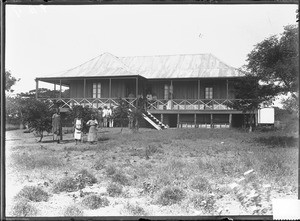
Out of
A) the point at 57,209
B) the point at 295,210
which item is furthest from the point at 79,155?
the point at 295,210

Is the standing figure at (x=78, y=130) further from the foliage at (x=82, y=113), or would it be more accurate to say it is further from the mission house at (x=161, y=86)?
the mission house at (x=161, y=86)

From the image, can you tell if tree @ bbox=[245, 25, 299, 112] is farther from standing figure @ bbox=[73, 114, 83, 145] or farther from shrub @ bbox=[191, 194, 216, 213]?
standing figure @ bbox=[73, 114, 83, 145]

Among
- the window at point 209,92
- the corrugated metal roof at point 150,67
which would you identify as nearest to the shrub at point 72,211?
the corrugated metal roof at point 150,67

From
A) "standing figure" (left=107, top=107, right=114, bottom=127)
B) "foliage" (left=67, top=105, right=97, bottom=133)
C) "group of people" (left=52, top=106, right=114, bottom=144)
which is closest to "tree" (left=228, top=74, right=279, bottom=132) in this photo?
"standing figure" (left=107, top=107, right=114, bottom=127)

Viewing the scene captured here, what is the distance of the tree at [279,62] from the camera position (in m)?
8.95

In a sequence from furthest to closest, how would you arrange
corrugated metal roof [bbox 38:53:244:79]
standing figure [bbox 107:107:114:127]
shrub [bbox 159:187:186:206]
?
corrugated metal roof [bbox 38:53:244:79] → standing figure [bbox 107:107:114:127] → shrub [bbox 159:187:186:206]

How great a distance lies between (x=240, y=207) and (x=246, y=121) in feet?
9.12

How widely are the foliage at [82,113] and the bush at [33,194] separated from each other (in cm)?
188

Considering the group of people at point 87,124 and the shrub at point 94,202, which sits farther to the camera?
the group of people at point 87,124

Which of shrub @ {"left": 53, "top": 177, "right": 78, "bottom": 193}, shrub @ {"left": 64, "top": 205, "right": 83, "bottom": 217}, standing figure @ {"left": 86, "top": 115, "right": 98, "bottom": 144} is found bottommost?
shrub @ {"left": 64, "top": 205, "right": 83, "bottom": 217}

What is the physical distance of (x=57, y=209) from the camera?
26.5ft

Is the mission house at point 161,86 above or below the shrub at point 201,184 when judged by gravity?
above

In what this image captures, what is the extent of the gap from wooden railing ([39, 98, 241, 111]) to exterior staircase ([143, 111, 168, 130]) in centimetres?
57

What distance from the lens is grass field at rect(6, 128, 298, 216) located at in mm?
8148
